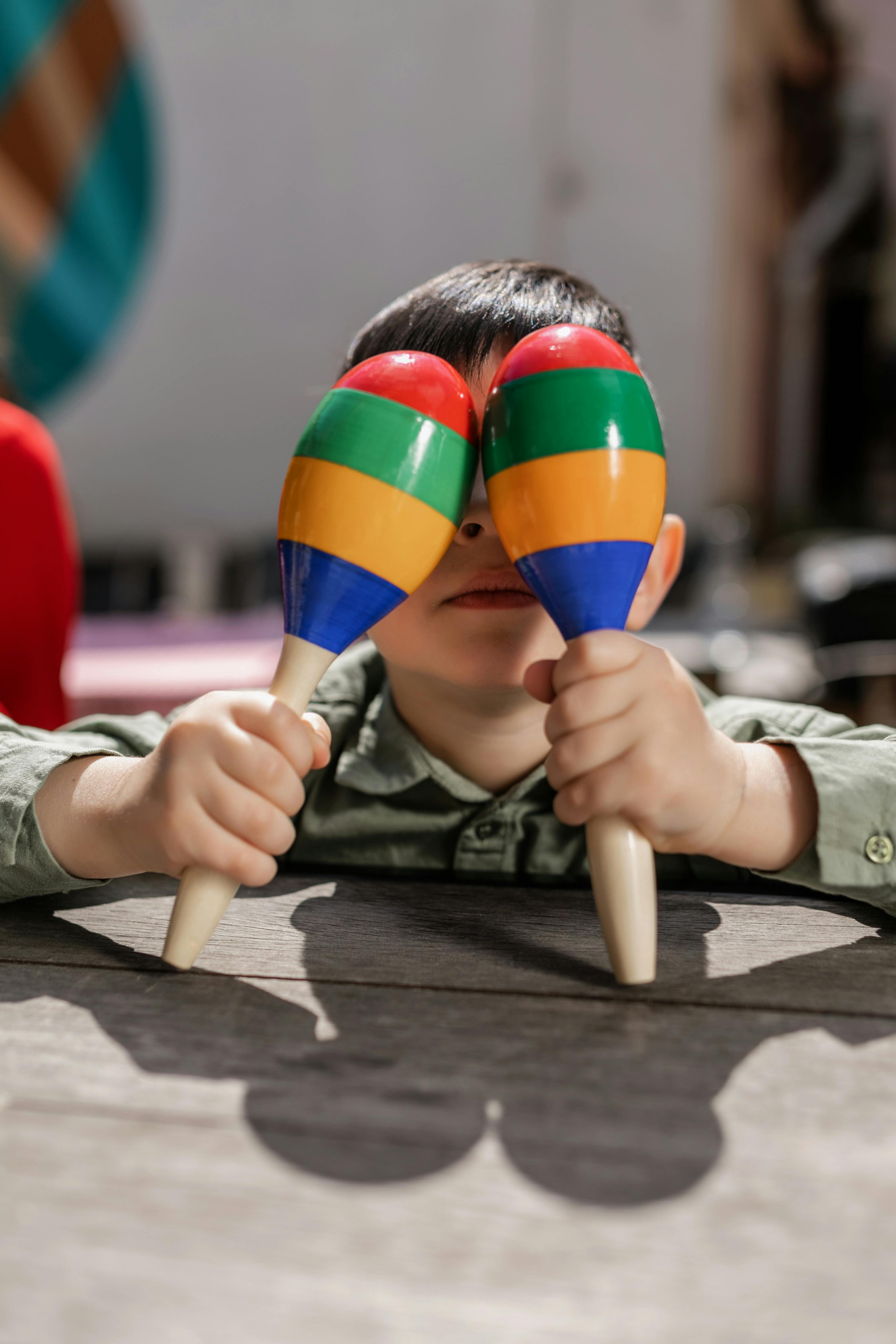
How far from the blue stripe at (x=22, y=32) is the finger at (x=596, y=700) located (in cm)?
348

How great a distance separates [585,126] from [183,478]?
6.09 ft

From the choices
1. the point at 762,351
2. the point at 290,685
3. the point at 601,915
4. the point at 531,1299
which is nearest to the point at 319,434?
the point at 290,685

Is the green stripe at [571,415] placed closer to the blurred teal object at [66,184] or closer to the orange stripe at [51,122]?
the blurred teal object at [66,184]

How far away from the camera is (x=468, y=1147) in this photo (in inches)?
13.5

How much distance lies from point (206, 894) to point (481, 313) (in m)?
0.39

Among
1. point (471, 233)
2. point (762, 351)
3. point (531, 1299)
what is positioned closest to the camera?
point (531, 1299)

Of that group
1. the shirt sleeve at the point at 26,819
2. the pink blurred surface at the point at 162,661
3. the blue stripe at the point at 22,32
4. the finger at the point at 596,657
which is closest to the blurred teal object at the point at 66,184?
the blue stripe at the point at 22,32

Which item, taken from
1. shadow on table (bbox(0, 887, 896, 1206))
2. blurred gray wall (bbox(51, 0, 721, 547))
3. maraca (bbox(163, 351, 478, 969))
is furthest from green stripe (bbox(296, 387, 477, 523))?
blurred gray wall (bbox(51, 0, 721, 547))

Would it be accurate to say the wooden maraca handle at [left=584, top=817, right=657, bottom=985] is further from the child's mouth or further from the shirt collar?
the shirt collar

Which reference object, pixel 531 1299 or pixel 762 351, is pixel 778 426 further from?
pixel 531 1299

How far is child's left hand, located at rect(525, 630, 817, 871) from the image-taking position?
444 mm

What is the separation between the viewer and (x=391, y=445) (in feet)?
1.55

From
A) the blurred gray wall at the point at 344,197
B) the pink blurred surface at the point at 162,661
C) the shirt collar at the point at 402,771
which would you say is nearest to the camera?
the shirt collar at the point at 402,771

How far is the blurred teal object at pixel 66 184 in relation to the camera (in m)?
3.20
